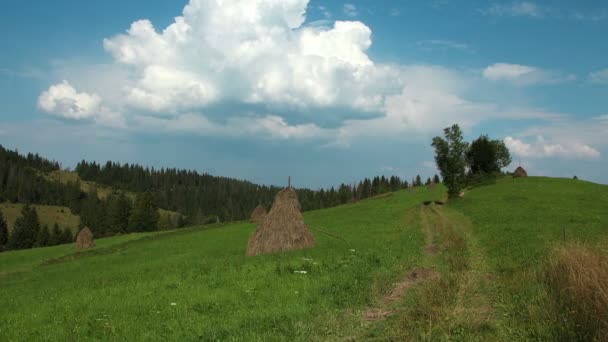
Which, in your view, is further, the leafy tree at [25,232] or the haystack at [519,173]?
the leafy tree at [25,232]

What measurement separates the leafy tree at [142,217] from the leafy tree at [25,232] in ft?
79.9

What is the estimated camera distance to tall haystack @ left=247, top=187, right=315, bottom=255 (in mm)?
25719

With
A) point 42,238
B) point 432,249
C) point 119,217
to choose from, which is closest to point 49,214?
point 42,238

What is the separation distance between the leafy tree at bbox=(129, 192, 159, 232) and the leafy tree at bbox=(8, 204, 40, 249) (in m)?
24.4

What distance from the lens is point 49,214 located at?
163875 mm

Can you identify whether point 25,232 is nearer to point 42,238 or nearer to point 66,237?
point 42,238

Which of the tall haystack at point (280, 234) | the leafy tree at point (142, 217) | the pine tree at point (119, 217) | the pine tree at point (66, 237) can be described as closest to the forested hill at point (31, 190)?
the pine tree at point (66, 237)

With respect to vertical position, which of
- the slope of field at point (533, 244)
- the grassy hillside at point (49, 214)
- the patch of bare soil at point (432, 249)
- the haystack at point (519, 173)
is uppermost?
the haystack at point (519, 173)

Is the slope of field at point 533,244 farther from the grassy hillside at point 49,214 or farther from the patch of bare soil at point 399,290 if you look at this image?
the grassy hillside at point 49,214

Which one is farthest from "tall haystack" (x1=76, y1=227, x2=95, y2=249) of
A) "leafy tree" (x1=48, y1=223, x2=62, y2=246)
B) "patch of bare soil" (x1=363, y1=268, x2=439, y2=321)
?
"leafy tree" (x1=48, y1=223, x2=62, y2=246)

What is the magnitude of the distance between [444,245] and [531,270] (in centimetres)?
886

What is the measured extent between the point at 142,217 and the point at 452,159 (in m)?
80.3

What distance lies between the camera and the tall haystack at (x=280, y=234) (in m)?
25.7

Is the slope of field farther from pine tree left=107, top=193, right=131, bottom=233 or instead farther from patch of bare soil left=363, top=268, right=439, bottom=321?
pine tree left=107, top=193, right=131, bottom=233
